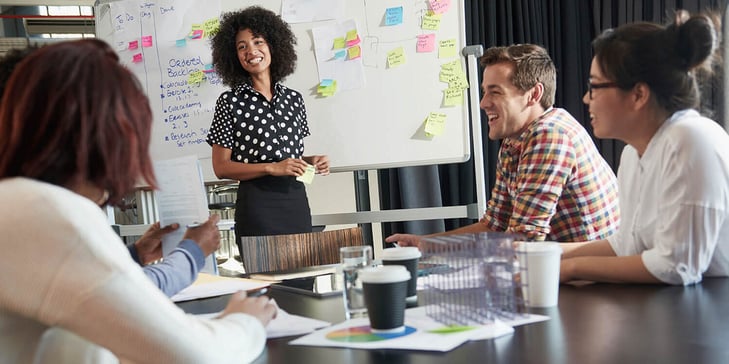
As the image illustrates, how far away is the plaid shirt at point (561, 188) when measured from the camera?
194cm

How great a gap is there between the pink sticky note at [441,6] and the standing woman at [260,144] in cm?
81

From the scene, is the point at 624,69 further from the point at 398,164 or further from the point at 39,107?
the point at 398,164

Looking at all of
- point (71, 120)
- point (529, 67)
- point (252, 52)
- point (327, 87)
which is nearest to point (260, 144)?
point (252, 52)

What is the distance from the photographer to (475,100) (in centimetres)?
338

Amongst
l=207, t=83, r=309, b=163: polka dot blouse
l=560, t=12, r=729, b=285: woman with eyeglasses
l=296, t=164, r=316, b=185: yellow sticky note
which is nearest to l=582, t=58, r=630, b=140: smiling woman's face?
l=560, t=12, r=729, b=285: woman with eyeglasses

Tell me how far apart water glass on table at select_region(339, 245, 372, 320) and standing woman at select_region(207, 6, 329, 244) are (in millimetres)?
1556

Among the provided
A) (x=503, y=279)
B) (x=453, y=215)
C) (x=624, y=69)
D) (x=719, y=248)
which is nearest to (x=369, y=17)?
(x=453, y=215)

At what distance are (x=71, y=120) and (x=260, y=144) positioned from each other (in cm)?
201

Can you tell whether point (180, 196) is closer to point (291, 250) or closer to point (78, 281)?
A: point (291, 250)

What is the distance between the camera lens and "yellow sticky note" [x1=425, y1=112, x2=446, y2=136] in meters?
3.39

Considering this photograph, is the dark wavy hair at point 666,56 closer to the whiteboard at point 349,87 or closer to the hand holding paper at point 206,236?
the hand holding paper at point 206,236

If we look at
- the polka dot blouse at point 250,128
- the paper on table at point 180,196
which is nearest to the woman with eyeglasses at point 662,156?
the paper on table at point 180,196

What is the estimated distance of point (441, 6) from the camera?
3385mm

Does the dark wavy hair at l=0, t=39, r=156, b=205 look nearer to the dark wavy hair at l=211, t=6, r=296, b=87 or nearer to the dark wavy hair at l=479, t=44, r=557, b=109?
the dark wavy hair at l=479, t=44, r=557, b=109
